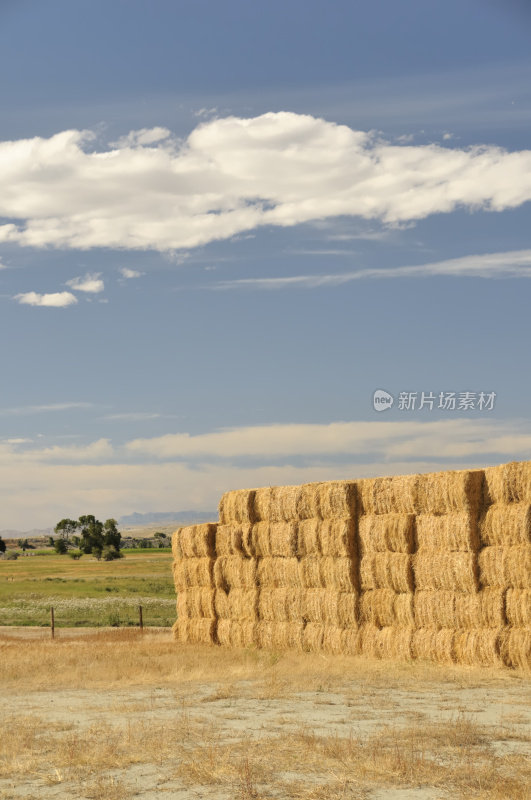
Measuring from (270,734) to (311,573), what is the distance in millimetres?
13002

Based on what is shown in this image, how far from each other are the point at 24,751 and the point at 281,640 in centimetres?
1494

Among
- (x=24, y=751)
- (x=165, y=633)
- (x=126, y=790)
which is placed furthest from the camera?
(x=165, y=633)

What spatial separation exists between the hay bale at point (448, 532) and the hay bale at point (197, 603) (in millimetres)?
9441

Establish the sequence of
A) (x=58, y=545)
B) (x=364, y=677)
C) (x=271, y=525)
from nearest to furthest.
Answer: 1. (x=364, y=677)
2. (x=271, y=525)
3. (x=58, y=545)

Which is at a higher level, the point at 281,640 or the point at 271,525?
the point at 271,525

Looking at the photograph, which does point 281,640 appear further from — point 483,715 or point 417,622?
point 483,715

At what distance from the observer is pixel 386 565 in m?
23.9

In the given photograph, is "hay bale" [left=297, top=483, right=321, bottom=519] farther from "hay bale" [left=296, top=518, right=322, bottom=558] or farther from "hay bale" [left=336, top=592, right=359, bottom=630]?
"hay bale" [left=336, top=592, right=359, bottom=630]

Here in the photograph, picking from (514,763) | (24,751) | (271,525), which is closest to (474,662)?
(271,525)

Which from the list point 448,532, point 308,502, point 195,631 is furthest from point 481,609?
point 195,631

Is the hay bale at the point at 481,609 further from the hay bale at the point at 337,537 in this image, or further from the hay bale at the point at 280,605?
the hay bale at the point at 280,605

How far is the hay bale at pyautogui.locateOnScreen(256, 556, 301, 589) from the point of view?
26.9m

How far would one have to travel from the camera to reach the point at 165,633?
34094mm

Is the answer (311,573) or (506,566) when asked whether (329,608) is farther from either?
(506,566)
